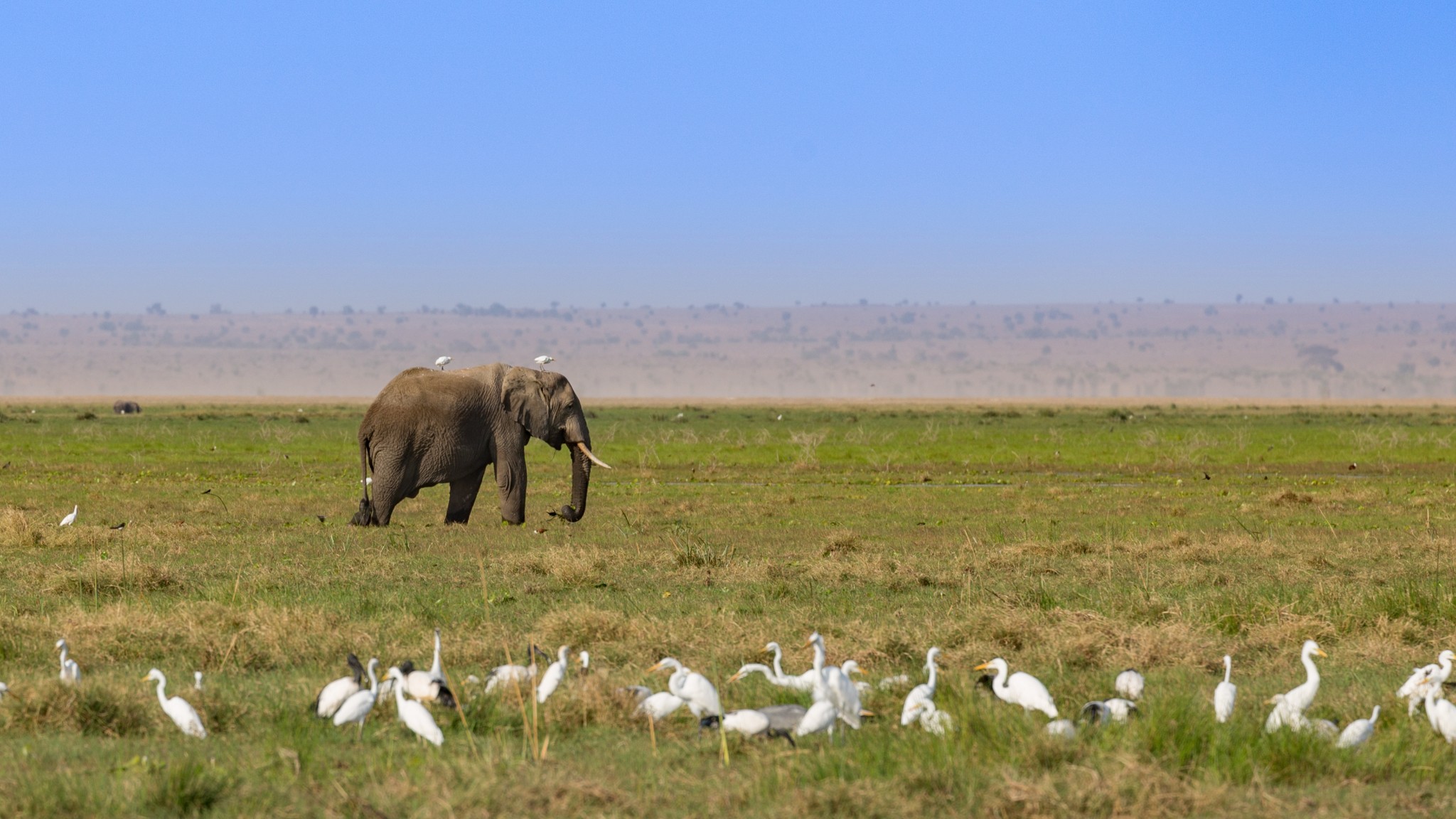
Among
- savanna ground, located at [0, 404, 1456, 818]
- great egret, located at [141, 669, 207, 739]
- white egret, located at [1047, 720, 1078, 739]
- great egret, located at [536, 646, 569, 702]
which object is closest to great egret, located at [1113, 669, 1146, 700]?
savanna ground, located at [0, 404, 1456, 818]

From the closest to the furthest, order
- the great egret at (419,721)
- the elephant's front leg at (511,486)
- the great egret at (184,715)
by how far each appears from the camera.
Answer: the great egret at (419,721) < the great egret at (184,715) < the elephant's front leg at (511,486)

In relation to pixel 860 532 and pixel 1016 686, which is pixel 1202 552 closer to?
pixel 860 532

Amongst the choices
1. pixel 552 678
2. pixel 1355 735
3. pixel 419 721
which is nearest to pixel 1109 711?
pixel 1355 735

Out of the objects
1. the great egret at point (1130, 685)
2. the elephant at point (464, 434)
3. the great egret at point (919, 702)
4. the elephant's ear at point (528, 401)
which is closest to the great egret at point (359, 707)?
the great egret at point (919, 702)

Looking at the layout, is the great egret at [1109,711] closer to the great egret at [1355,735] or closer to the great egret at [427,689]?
the great egret at [1355,735]

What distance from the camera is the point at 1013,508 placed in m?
28.0

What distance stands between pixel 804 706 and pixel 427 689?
7.86 ft

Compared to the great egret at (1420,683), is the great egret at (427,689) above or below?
below

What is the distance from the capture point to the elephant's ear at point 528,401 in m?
24.5

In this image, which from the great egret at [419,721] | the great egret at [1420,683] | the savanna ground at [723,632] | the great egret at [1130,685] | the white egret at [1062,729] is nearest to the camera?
the savanna ground at [723,632]

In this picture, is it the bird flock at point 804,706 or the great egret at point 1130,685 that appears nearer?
the bird flock at point 804,706

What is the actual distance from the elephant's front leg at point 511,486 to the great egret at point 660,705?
14626 millimetres

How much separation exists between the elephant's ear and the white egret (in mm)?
16292

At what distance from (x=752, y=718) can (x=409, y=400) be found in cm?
1512
